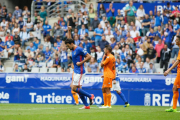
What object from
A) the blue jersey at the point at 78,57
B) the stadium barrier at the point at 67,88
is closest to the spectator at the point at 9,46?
the stadium barrier at the point at 67,88

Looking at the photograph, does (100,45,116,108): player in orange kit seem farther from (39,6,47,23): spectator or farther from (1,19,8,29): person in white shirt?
(1,19,8,29): person in white shirt

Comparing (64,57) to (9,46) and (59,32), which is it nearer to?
(59,32)

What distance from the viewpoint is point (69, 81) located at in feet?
59.0

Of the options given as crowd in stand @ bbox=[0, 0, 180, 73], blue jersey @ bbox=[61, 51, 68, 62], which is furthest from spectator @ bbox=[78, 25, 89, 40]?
blue jersey @ bbox=[61, 51, 68, 62]

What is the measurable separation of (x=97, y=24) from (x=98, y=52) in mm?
2910

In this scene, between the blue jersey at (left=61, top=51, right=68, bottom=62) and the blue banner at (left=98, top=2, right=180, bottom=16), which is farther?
the blue banner at (left=98, top=2, right=180, bottom=16)

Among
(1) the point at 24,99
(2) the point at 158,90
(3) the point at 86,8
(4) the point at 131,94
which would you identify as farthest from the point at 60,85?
(3) the point at 86,8

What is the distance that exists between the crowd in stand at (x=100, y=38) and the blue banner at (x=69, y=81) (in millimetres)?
1676

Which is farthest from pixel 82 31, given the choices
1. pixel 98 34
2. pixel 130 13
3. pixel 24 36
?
pixel 24 36

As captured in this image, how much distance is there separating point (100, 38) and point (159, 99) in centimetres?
651

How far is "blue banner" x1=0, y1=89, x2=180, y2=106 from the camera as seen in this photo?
17047 millimetres

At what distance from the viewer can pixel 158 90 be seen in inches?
673

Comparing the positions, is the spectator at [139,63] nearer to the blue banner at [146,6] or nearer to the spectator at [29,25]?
the blue banner at [146,6]

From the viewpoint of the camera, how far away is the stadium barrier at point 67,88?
17094 millimetres
